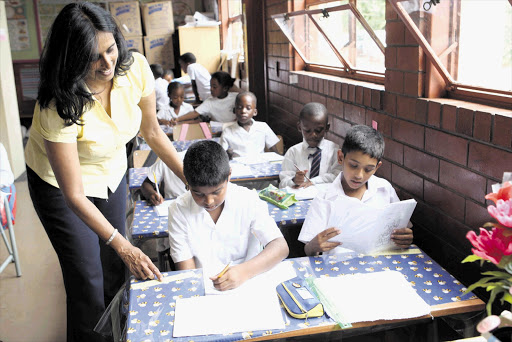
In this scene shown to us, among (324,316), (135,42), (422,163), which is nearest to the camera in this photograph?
(324,316)

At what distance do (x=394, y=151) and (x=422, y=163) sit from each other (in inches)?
9.6

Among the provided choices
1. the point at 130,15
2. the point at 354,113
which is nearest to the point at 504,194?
the point at 354,113

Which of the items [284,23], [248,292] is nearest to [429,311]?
[248,292]

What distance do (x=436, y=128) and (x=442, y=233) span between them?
43 centimetres

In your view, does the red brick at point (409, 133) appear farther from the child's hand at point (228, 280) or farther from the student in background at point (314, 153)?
the child's hand at point (228, 280)

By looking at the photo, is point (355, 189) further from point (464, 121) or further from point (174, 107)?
point (174, 107)

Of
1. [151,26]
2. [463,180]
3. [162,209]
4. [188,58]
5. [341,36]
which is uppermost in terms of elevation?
[151,26]

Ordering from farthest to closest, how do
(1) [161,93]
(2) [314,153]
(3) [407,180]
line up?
(1) [161,93] < (2) [314,153] < (3) [407,180]

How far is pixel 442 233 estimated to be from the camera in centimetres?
201

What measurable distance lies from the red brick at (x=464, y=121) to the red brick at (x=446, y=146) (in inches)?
1.4

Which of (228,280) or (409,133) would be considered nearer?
(228,280)

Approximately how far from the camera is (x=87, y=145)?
1.83m

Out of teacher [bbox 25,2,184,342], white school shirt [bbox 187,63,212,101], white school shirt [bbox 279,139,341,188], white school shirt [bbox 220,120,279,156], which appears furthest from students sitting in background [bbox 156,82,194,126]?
teacher [bbox 25,2,184,342]

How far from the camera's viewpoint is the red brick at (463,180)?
1.74 metres
